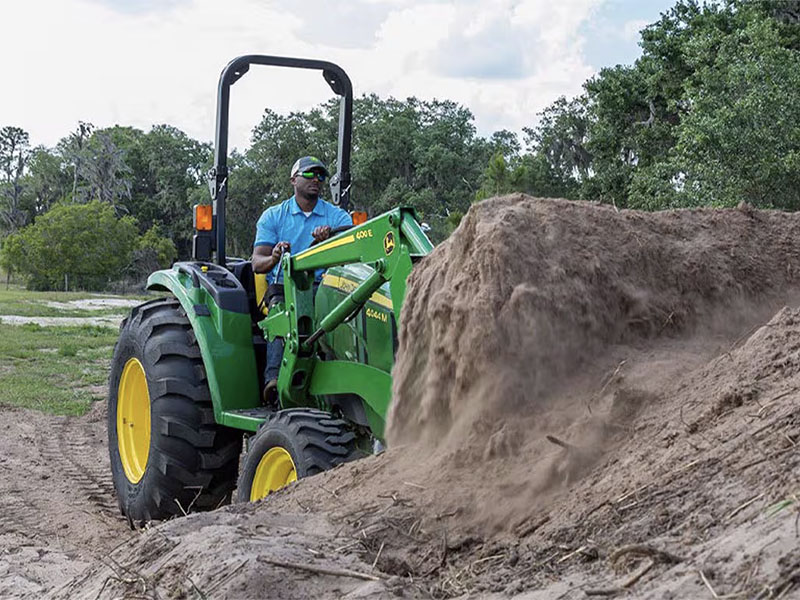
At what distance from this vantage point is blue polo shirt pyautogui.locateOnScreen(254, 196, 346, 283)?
647cm

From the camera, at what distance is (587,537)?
3086mm

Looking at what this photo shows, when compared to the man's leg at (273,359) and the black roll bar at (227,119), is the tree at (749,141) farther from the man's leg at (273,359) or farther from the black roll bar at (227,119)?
the man's leg at (273,359)

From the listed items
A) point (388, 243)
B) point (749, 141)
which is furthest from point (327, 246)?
point (749, 141)

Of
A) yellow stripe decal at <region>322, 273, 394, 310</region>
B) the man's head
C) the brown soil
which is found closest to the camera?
the brown soil

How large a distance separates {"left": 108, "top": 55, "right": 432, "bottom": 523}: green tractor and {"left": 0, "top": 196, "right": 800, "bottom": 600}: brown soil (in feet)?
2.22

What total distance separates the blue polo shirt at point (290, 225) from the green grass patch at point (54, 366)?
628 cm

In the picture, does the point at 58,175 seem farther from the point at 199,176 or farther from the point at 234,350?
the point at 234,350

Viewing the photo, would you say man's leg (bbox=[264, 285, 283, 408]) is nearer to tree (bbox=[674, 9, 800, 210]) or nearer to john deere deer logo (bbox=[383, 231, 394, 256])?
john deere deer logo (bbox=[383, 231, 394, 256])

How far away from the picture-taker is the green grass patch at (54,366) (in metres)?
12.5

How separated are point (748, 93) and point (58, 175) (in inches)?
2548

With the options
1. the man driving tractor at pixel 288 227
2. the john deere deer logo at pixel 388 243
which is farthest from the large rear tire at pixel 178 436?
the john deere deer logo at pixel 388 243

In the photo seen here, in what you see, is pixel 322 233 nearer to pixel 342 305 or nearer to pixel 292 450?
pixel 342 305

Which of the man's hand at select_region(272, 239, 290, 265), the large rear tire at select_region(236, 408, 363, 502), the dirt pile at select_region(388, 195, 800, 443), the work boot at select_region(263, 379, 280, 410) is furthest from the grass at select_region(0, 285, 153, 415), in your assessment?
the dirt pile at select_region(388, 195, 800, 443)

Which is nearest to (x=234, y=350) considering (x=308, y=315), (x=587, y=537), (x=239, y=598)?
(x=308, y=315)
